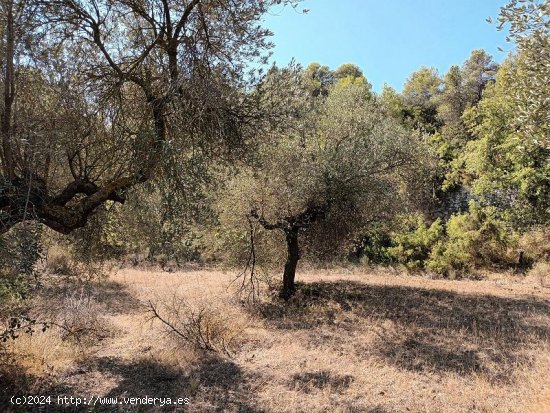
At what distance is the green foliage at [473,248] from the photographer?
1978 cm

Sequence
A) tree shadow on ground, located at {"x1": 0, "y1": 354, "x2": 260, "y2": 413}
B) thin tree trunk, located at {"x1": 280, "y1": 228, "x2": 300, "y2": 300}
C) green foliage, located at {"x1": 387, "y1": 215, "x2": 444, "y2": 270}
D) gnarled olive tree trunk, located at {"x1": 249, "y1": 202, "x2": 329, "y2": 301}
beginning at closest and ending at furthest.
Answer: tree shadow on ground, located at {"x1": 0, "y1": 354, "x2": 260, "y2": 413}, gnarled olive tree trunk, located at {"x1": 249, "y1": 202, "x2": 329, "y2": 301}, thin tree trunk, located at {"x1": 280, "y1": 228, "x2": 300, "y2": 300}, green foliage, located at {"x1": 387, "y1": 215, "x2": 444, "y2": 270}

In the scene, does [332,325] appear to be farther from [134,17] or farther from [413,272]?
[413,272]

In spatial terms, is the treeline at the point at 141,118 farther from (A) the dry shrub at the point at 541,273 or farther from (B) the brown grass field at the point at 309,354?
(A) the dry shrub at the point at 541,273

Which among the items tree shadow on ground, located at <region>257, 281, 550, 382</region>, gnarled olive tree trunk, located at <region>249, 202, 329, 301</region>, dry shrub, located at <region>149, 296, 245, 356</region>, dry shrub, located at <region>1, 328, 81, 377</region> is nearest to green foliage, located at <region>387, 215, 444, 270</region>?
tree shadow on ground, located at <region>257, 281, 550, 382</region>

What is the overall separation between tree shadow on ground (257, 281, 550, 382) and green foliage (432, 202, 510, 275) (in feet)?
21.0

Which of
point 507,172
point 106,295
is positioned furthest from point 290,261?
point 507,172

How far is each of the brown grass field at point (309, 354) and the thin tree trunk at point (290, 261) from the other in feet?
1.45

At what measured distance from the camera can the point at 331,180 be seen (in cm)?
1102

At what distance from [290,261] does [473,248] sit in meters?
12.0

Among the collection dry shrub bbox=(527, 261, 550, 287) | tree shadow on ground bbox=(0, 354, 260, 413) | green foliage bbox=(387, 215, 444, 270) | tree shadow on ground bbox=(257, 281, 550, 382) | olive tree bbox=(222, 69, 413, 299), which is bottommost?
tree shadow on ground bbox=(0, 354, 260, 413)

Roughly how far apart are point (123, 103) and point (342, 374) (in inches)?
235

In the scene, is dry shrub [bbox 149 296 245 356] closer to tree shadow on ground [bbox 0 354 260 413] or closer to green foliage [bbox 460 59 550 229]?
tree shadow on ground [bbox 0 354 260 413]

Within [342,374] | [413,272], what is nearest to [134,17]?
[342,374]

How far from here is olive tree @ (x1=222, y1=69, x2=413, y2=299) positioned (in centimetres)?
1094
